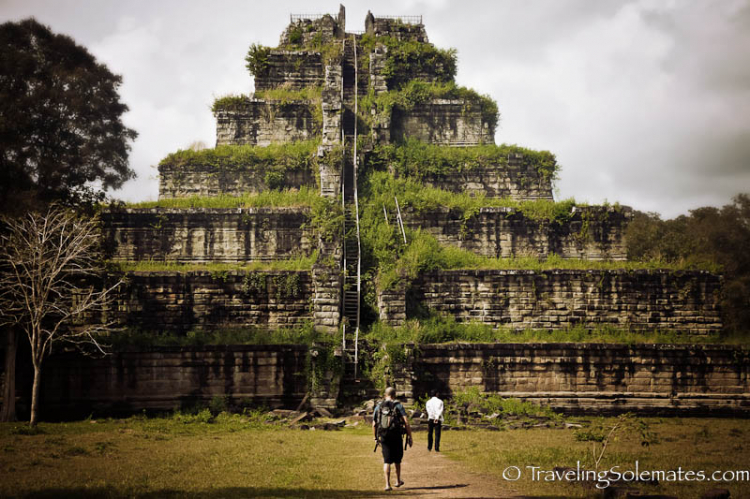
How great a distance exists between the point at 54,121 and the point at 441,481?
48.7 feet

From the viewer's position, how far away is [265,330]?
17500mm

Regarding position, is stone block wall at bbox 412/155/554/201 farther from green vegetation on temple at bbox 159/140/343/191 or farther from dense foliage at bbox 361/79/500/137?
green vegetation on temple at bbox 159/140/343/191

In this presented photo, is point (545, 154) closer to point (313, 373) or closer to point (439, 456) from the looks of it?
point (313, 373)

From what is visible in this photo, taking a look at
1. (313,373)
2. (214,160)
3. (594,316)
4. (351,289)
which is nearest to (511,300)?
(594,316)

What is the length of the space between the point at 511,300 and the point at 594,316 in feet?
8.67

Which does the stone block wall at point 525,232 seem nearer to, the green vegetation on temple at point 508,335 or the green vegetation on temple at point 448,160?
the green vegetation on temple at point 448,160

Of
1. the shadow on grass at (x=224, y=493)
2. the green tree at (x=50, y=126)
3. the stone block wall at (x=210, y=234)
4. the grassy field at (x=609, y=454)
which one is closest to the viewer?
the shadow on grass at (x=224, y=493)

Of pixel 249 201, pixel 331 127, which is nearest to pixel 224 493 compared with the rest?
pixel 249 201

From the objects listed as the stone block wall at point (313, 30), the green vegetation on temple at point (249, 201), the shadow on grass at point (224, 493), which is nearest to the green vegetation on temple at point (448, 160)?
the green vegetation on temple at point (249, 201)

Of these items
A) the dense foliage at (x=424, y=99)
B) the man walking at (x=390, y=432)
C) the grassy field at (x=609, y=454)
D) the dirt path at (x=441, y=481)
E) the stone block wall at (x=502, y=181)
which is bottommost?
the grassy field at (x=609, y=454)

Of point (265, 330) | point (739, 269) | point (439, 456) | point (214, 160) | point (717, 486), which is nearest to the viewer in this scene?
point (717, 486)

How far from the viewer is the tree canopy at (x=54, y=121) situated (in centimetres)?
1590

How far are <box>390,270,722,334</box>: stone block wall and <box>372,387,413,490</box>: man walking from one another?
10.2m

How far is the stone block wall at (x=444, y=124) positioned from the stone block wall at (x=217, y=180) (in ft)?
15.8
